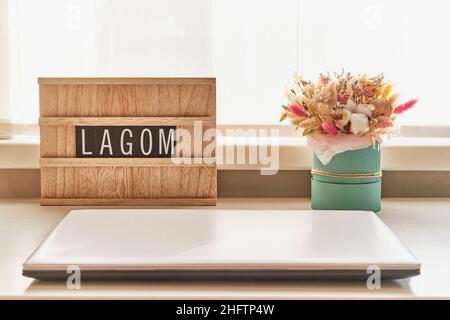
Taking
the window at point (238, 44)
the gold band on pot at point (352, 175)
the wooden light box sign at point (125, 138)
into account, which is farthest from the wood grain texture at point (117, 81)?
the gold band on pot at point (352, 175)

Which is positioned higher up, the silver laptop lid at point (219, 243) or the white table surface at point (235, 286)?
the silver laptop lid at point (219, 243)

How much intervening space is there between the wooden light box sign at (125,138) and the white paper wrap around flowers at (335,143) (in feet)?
0.62

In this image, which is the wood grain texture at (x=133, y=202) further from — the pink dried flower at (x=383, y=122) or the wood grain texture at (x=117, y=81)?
the pink dried flower at (x=383, y=122)

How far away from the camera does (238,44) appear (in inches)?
50.2

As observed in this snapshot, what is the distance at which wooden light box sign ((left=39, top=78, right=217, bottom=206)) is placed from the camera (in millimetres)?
1120

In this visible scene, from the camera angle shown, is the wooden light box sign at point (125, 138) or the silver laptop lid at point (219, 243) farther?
the wooden light box sign at point (125, 138)

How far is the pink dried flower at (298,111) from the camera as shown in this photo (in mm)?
1060

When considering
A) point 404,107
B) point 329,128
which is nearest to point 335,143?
point 329,128

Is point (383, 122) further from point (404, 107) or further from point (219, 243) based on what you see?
point (219, 243)

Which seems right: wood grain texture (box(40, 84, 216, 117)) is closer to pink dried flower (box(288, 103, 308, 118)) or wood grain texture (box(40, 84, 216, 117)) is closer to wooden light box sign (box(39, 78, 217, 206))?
wooden light box sign (box(39, 78, 217, 206))

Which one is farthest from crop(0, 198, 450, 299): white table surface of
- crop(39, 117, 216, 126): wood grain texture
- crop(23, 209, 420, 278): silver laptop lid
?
crop(39, 117, 216, 126): wood grain texture

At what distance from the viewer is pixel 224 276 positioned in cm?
68

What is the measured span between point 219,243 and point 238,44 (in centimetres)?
60
